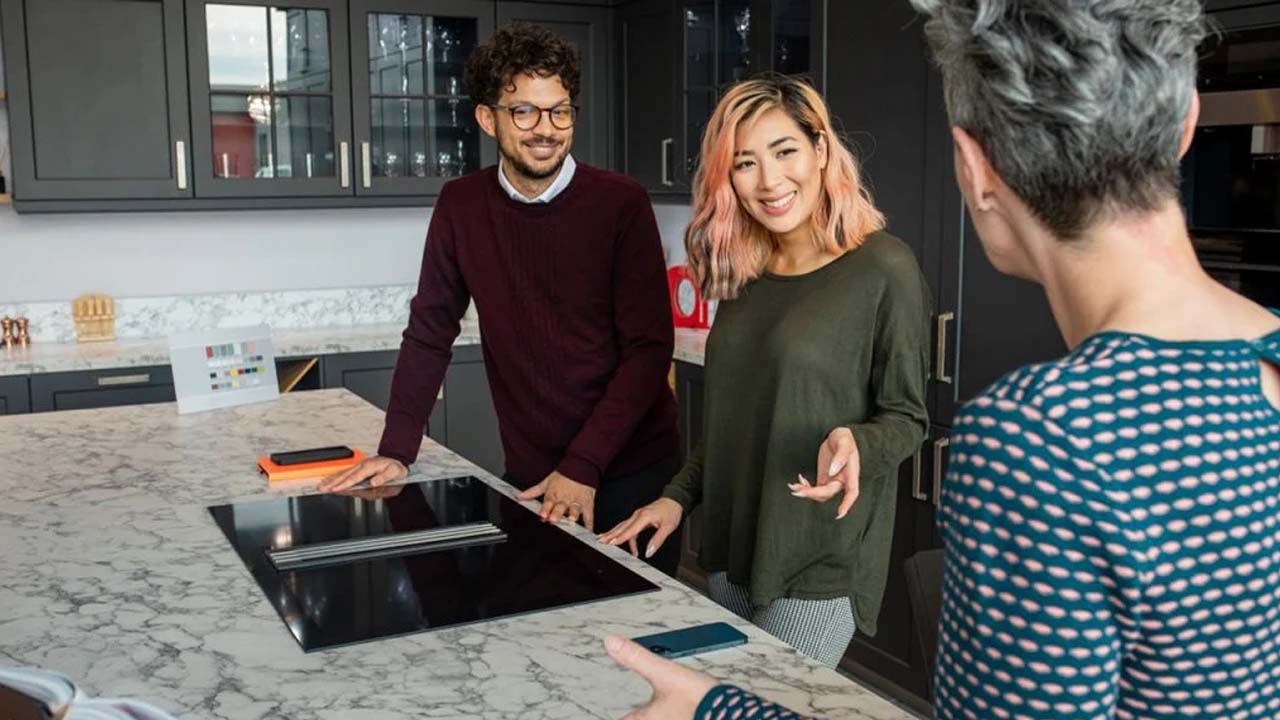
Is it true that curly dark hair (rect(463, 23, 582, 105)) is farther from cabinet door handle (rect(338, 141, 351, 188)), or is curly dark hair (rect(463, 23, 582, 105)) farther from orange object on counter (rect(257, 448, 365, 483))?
cabinet door handle (rect(338, 141, 351, 188))

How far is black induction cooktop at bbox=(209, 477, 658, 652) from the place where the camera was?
143 centimetres

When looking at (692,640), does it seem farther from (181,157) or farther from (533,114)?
(181,157)

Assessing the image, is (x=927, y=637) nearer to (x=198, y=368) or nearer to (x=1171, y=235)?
(x=1171, y=235)

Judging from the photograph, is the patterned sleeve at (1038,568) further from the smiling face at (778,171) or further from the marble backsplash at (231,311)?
the marble backsplash at (231,311)

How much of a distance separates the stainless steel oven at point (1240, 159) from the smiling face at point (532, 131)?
1.23 meters

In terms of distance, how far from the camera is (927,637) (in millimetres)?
1275

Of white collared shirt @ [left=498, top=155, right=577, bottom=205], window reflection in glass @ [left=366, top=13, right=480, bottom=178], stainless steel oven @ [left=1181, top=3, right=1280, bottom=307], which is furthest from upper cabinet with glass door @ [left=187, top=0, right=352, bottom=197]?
stainless steel oven @ [left=1181, top=3, right=1280, bottom=307]

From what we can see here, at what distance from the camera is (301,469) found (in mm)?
2146

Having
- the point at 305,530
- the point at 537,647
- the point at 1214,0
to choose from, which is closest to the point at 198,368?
the point at 305,530

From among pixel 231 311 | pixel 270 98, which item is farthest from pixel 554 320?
pixel 231 311

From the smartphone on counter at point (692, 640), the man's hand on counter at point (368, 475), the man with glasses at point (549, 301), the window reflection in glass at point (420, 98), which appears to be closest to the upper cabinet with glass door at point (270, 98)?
the window reflection in glass at point (420, 98)

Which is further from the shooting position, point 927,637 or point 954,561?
point 927,637

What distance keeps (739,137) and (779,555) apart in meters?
0.64

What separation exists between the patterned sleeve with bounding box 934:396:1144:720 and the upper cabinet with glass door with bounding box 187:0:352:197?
3916 mm
